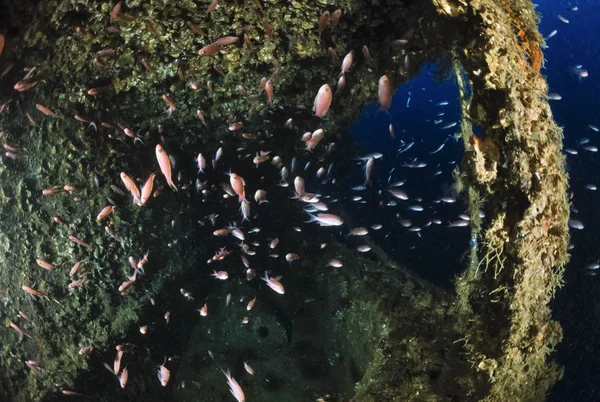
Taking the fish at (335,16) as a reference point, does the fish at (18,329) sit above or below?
below

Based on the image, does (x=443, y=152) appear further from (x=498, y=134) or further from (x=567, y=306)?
(x=498, y=134)

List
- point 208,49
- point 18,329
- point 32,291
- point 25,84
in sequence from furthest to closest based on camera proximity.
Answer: point 18,329
point 32,291
point 208,49
point 25,84

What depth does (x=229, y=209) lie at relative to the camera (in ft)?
26.6

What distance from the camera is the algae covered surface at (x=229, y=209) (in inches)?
138

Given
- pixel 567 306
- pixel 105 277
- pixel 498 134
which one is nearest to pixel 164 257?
pixel 105 277

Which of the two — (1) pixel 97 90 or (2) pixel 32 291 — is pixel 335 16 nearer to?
(1) pixel 97 90

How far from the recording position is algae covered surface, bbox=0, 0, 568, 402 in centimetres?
351

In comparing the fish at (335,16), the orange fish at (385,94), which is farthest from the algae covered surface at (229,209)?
the orange fish at (385,94)

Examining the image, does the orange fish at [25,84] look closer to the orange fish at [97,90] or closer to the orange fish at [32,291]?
the orange fish at [97,90]

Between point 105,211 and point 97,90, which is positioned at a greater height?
point 97,90

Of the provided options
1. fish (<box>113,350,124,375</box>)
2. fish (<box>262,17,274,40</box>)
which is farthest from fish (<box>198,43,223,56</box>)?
fish (<box>113,350,124,375</box>)

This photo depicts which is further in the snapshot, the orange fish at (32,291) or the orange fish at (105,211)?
the orange fish at (32,291)

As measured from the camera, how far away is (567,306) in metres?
12.4

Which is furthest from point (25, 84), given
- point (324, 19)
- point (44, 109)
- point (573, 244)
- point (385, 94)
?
point (573, 244)
